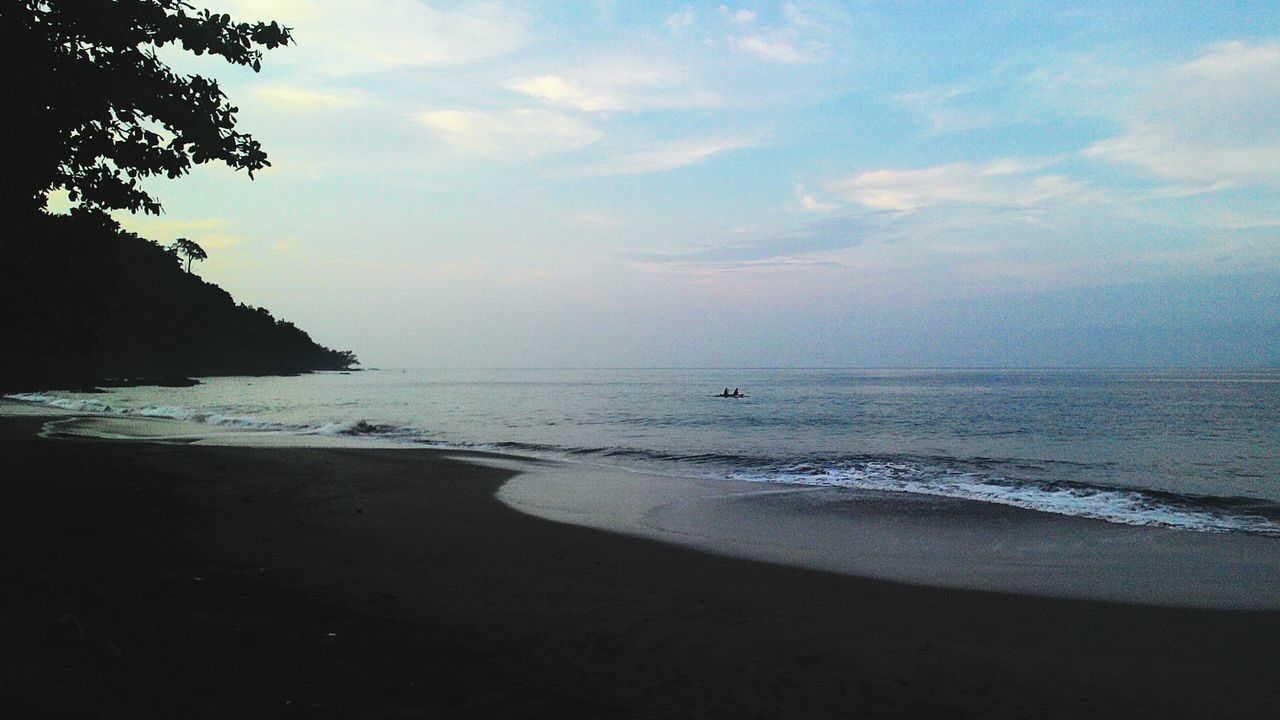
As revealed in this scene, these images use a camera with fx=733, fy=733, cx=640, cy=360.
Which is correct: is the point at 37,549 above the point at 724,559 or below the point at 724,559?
above

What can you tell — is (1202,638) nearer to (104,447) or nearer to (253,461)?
(253,461)

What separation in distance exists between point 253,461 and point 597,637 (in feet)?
53.9

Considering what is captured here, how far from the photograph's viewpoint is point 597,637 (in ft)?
19.9

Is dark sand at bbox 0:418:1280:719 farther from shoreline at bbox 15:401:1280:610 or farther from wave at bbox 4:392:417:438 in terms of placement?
wave at bbox 4:392:417:438

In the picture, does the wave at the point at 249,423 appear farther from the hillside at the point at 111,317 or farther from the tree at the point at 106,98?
the tree at the point at 106,98

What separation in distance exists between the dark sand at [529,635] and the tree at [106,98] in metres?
4.26

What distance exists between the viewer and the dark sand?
4.47m

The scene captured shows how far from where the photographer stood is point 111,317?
11.5 meters

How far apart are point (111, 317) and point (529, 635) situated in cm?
963

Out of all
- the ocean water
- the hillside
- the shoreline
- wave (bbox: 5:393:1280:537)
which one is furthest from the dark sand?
the ocean water

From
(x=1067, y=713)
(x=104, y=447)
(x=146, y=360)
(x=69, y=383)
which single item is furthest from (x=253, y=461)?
(x=146, y=360)

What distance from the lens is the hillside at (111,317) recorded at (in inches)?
379

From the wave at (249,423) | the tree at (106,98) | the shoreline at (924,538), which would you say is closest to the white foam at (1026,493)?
the shoreline at (924,538)

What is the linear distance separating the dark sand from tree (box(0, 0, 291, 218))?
426 cm
